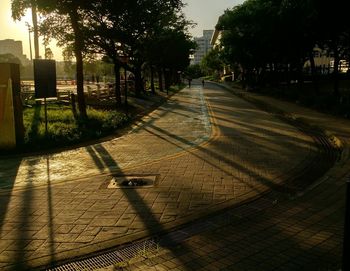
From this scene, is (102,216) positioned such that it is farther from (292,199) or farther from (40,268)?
(292,199)

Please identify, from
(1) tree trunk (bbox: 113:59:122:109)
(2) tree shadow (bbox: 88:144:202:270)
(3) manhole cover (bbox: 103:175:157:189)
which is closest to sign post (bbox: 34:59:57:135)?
(2) tree shadow (bbox: 88:144:202:270)

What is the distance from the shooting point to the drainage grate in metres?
5.04

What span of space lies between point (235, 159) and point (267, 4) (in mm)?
27443

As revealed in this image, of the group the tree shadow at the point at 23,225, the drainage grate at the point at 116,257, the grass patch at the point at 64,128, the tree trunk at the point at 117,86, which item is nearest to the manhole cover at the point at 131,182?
the tree shadow at the point at 23,225

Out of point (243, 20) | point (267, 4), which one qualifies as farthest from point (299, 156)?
point (243, 20)

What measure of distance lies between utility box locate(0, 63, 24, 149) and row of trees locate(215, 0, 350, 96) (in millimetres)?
14784

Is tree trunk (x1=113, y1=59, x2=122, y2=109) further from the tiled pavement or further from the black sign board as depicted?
the tiled pavement

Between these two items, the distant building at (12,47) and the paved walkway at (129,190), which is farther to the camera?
the distant building at (12,47)

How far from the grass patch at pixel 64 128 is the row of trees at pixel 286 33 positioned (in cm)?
1127

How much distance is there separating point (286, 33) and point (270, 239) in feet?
89.5

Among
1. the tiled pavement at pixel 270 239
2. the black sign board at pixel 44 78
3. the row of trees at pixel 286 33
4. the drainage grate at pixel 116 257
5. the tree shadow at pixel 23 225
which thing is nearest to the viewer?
the tiled pavement at pixel 270 239

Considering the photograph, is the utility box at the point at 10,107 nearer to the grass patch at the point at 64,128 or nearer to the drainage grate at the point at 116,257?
the grass patch at the point at 64,128

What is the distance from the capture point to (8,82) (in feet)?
40.0

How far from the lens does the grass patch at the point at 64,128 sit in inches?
518
